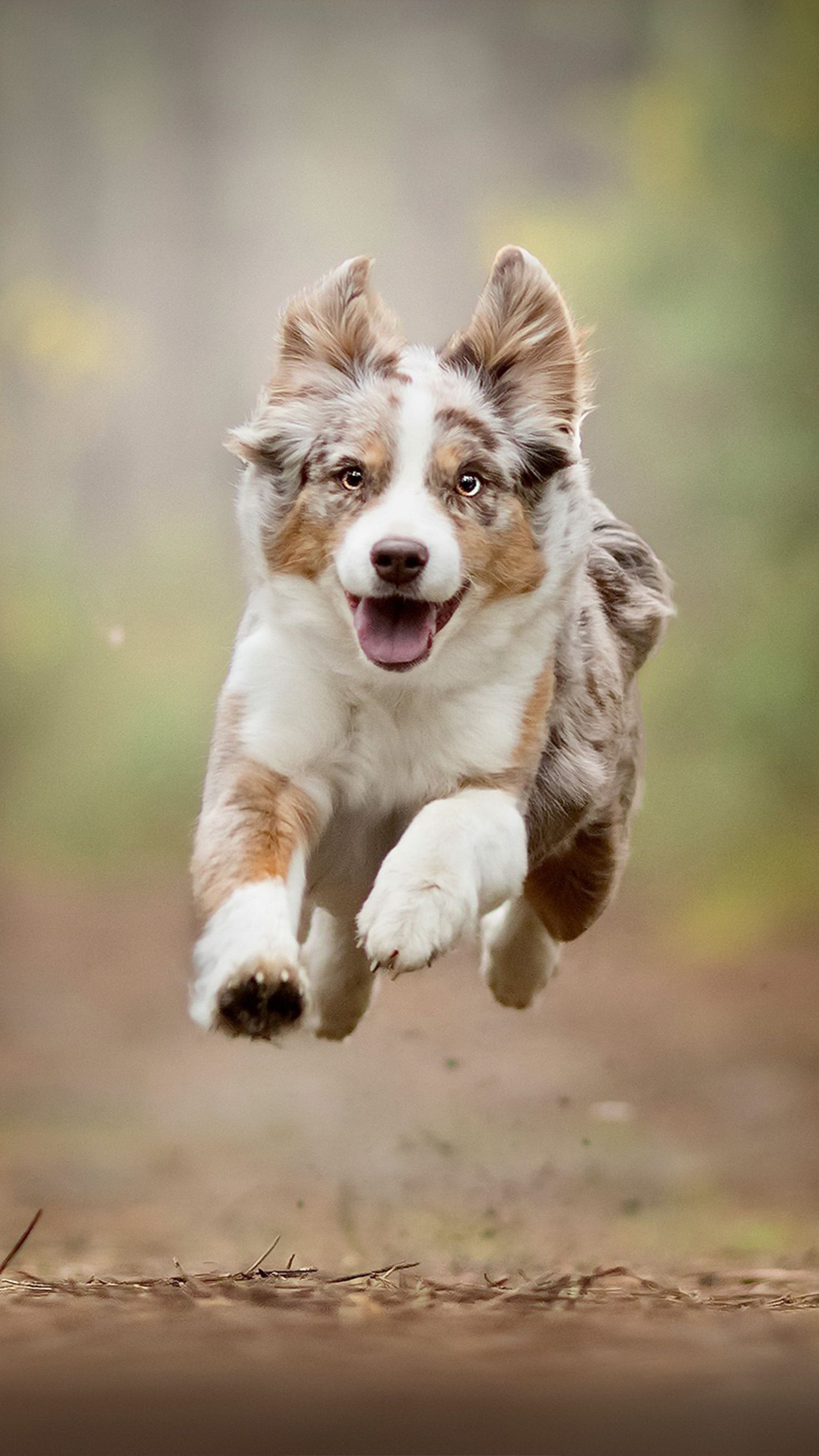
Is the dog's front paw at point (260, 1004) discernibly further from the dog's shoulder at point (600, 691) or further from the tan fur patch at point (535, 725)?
the dog's shoulder at point (600, 691)

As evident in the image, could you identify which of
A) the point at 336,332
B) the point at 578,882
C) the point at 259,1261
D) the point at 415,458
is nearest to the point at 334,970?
the point at 578,882

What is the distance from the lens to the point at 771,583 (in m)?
7.98

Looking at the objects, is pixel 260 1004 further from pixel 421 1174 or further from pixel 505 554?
pixel 421 1174

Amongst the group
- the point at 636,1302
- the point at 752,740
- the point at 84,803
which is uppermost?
the point at 752,740

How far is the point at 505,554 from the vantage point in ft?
13.1

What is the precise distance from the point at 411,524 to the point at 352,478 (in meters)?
0.31

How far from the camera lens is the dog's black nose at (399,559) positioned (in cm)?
358

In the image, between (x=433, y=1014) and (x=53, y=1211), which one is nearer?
(x=53, y=1211)

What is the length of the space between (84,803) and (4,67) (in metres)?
3.32

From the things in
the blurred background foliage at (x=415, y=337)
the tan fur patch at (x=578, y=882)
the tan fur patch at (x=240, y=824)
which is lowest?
the tan fur patch at (x=240, y=824)

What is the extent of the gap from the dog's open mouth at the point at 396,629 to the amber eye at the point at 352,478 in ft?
0.86

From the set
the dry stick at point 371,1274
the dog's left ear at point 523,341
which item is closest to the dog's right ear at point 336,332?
the dog's left ear at point 523,341

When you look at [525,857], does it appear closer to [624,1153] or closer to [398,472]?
[398,472]

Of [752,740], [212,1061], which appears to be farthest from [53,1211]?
[752,740]
